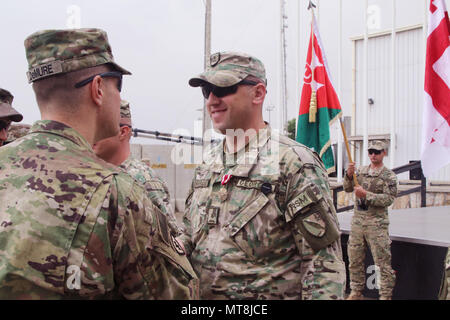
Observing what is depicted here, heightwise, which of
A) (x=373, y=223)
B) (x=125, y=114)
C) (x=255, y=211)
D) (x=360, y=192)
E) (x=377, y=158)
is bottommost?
(x=373, y=223)

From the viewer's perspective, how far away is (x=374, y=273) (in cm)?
554

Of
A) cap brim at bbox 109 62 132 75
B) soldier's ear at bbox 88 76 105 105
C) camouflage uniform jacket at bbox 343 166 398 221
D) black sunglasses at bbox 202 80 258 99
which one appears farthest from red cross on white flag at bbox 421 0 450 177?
soldier's ear at bbox 88 76 105 105

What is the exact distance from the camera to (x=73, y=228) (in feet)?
3.92

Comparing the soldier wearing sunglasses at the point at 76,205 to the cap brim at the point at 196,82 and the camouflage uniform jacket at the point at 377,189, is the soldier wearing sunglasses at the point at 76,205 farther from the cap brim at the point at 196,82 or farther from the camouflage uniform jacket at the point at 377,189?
the camouflage uniform jacket at the point at 377,189

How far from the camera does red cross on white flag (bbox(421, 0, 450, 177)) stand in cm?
423

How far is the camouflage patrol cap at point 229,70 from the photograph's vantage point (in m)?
2.19

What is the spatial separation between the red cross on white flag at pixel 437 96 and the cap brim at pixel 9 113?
3.87m

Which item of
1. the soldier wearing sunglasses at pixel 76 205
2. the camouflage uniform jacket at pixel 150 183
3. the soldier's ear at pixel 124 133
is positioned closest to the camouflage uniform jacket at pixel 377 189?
the camouflage uniform jacket at pixel 150 183

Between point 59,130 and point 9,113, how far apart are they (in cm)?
181

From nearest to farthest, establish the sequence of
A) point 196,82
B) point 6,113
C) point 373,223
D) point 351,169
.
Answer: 1. point 196,82
2. point 6,113
3. point 373,223
4. point 351,169

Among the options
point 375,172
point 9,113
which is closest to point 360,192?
point 375,172

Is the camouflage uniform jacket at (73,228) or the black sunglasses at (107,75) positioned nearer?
the camouflage uniform jacket at (73,228)

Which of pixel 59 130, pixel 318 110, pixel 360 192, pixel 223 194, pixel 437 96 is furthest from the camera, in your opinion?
pixel 360 192

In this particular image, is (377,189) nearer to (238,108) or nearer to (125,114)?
(125,114)
